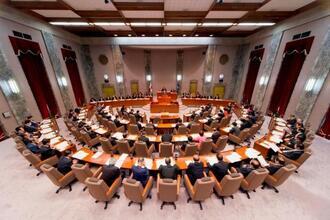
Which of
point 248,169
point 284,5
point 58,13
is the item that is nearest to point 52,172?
point 248,169

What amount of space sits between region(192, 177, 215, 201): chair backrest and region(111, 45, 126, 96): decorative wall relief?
15640 millimetres

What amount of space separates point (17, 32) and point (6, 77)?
10.1ft

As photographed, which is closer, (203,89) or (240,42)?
(240,42)

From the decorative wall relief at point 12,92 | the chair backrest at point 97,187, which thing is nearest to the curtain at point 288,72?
the chair backrest at point 97,187

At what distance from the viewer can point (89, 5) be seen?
25.0 feet

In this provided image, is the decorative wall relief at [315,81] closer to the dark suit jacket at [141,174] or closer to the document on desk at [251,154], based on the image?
the document on desk at [251,154]

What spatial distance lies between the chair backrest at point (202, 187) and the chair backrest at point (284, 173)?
2.17m

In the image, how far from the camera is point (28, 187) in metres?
4.98

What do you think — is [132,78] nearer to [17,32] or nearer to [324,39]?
[17,32]

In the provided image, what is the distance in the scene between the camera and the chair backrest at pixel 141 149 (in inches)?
225

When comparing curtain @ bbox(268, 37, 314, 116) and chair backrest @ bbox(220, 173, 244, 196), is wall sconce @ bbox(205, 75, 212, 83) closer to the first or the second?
curtain @ bbox(268, 37, 314, 116)

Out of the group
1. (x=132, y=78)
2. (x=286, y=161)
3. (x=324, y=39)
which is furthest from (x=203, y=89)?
(x=286, y=161)

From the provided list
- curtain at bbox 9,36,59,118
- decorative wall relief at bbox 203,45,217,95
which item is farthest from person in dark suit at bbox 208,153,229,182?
decorative wall relief at bbox 203,45,217,95

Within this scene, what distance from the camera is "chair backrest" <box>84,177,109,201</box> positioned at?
145 inches
